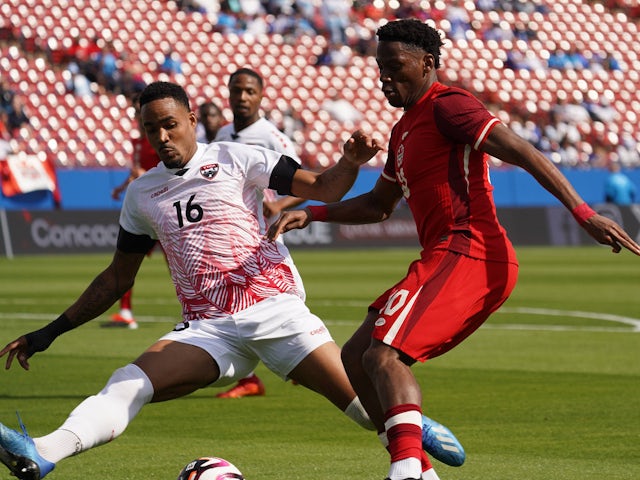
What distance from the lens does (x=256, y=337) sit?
656 centimetres

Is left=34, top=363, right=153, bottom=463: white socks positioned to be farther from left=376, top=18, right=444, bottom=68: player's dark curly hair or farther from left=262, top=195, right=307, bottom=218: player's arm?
left=262, top=195, right=307, bottom=218: player's arm

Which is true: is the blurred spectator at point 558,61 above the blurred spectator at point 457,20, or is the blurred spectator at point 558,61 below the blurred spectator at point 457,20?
below

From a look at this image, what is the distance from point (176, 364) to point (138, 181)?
3.46ft

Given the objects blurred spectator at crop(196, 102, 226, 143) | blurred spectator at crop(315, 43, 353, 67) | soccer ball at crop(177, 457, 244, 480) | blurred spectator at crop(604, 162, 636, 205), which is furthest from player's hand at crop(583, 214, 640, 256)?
blurred spectator at crop(315, 43, 353, 67)

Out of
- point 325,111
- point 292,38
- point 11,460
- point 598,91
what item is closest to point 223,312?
point 11,460

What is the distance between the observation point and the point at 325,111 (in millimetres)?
Answer: 41312

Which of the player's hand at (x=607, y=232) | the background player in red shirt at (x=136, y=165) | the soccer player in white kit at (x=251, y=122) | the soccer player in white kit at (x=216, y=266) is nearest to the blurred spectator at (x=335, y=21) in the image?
the background player in red shirt at (x=136, y=165)

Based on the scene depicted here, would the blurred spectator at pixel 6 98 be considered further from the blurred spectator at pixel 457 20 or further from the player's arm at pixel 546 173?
the player's arm at pixel 546 173

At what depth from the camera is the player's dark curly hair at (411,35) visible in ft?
20.5

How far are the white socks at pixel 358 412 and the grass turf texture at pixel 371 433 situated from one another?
653 millimetres

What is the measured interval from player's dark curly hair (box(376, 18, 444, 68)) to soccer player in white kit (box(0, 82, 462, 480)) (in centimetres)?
49

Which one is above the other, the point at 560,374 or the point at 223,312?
the point at 223,312

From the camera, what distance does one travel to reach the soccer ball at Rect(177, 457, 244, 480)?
19.6ft

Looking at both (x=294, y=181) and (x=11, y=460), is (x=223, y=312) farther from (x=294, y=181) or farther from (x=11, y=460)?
(x=11, y=460)
